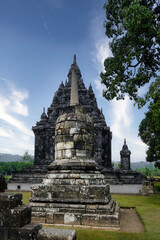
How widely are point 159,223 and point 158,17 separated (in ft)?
35.0

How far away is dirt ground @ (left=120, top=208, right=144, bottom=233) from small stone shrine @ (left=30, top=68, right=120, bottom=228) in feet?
1.20

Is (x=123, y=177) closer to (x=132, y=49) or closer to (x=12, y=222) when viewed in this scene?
(x=132, y=49)

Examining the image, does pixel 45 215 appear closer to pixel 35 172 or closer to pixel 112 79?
pixel 112 79

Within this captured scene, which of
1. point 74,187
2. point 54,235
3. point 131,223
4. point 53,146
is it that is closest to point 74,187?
point 74,187

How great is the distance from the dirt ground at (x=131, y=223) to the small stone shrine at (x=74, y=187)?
367 mm

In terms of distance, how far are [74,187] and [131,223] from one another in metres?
2.21

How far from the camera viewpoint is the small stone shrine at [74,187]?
666cm

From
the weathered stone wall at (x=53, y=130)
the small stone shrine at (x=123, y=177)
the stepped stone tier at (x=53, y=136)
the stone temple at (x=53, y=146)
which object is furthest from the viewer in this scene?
the weathered stone wall at (x=53, y=130)

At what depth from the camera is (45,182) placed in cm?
777

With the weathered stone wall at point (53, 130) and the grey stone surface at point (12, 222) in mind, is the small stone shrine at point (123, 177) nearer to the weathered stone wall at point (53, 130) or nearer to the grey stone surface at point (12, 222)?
the weathered stone wall at point (53, 130)

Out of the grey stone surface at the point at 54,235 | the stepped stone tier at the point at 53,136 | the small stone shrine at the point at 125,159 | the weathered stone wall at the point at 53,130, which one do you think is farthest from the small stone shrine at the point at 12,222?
the small stone shrine at the point at 125,159

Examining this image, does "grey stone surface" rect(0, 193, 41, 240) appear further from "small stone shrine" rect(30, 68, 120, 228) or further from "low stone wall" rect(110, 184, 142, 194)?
"low stone wall" rect(110, 184, 142, 194)

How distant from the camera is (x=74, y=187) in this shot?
7148mm

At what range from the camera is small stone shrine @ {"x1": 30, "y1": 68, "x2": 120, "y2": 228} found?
262 inches
